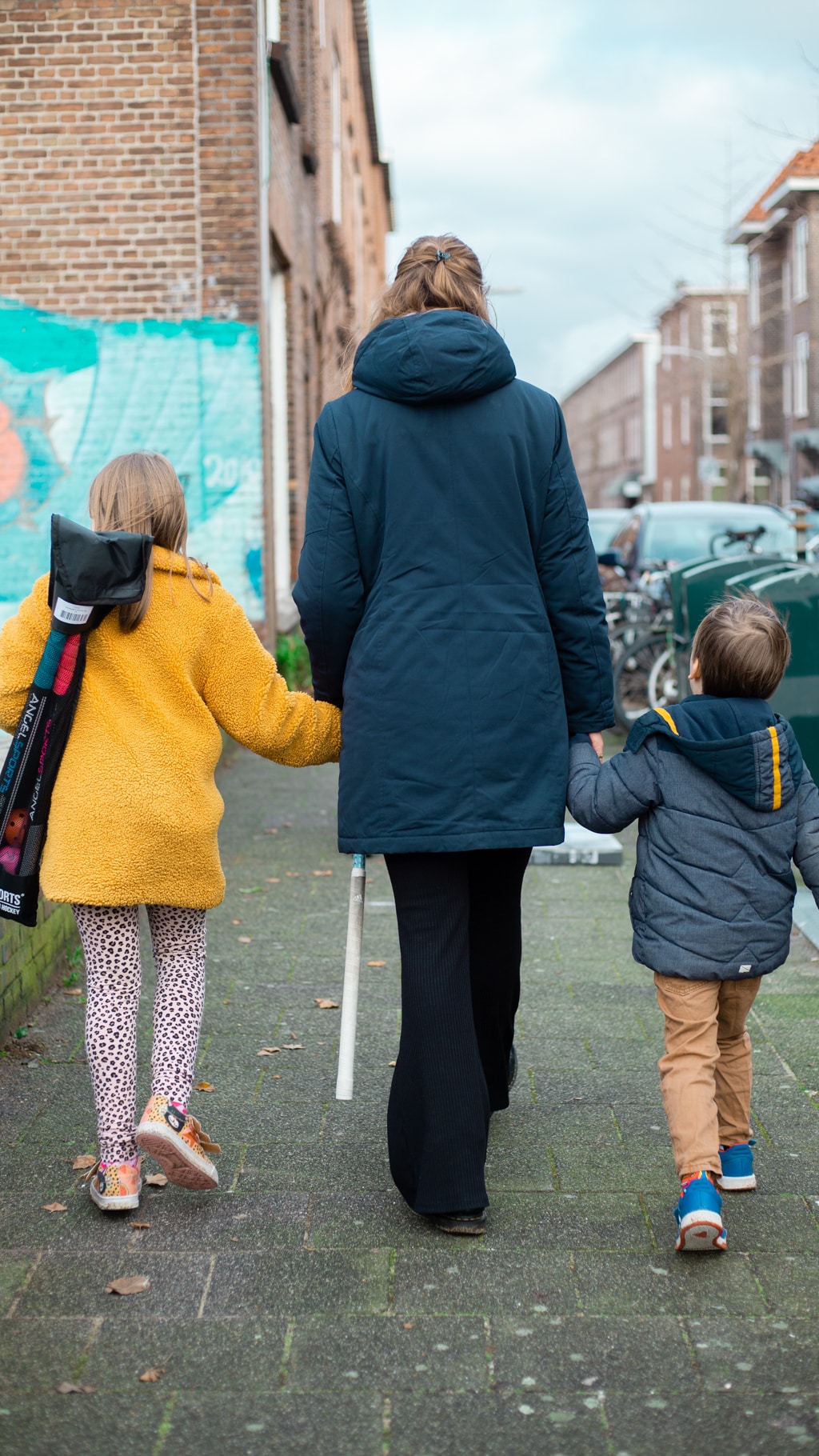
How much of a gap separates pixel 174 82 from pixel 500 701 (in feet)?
25.8

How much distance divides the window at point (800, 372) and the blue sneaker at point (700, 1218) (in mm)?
42028

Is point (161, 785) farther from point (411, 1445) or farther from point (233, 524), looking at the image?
point (233, 524)

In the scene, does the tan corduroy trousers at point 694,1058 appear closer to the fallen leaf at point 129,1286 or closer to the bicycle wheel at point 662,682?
the fallen leaf at point 129,1286

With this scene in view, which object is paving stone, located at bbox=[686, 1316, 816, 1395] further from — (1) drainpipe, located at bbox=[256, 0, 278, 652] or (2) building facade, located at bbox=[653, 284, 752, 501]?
(2) building facade, located at bbox=[653, 284, 752, 501]

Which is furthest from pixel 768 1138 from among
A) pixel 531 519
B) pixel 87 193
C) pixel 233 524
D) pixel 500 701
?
pixel 87 193

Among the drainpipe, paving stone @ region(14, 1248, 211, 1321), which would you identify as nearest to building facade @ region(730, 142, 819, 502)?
the drainpipe

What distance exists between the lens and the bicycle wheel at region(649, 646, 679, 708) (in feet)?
33.6

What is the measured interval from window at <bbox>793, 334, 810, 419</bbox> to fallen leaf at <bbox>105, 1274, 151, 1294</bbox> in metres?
42.5

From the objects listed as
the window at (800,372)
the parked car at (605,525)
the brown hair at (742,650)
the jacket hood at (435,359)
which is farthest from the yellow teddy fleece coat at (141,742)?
the window at (800,372)

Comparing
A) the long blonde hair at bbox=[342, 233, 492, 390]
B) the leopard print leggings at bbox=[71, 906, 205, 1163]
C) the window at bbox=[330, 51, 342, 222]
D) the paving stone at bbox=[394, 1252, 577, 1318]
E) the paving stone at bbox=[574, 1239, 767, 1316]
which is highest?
the window at bbox=[330, 51, 342, 222]

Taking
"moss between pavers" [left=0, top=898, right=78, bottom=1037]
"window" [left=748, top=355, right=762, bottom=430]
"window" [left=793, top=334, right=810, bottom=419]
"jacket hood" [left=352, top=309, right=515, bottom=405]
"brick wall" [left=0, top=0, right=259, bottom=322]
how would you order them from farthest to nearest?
"window" [left=748, top=355, right=762, bottom=430], "window" [left=793, top=334, right=810, bottom=419], "brick wall" [left=0, top=0, right=259, bottom=322], "moss between pavers" [left=0, top=898, right=78, bottom=1037], "jacket hood" [left=352, top=309, right=515, bottom=405]

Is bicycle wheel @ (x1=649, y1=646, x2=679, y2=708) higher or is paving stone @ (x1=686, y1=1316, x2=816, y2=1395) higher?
bicycle wheel @ (x1=649, y1=646, x2=679, y2=708)

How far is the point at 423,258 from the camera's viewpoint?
3084mm

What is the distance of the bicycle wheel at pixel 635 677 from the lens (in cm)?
1039
